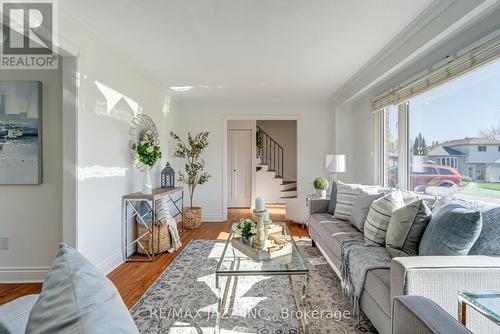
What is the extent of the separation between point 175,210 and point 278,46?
350cm

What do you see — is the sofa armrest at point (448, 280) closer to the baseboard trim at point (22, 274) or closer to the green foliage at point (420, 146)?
the green foliage at point (420, 146)

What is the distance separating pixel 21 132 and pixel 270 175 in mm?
6057

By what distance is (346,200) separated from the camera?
342 cm

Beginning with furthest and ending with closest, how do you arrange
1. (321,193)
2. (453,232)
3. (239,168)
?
1. (239,168)
2. (321,193)
3. (453,232)

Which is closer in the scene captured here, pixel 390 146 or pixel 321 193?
pixel 390 146

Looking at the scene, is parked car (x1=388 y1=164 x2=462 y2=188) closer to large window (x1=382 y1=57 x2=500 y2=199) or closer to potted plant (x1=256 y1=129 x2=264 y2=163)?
large window (x1=382 y1=57 x2=500 y2=199)

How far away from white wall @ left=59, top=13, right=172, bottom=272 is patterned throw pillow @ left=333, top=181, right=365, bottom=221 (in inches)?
107

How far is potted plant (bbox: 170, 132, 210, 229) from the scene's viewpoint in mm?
5078

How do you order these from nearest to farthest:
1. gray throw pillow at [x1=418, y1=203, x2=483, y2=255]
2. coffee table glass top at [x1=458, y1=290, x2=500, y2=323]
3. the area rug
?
coffee table glass top at [x1=458, y1=290, x2=500, y2=323], gray throw pillow at [x1=418, y1=203, x2=483, y2=255], the area rug

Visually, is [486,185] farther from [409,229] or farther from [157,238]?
[157,238]

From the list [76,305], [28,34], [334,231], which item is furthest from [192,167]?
[76,305]

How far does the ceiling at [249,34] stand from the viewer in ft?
7.43

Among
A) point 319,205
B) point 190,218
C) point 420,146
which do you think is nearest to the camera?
point 420,146

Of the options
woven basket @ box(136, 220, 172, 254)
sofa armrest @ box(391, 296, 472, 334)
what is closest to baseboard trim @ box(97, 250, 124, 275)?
woven basket @ box(136, 220, 172, 254)
